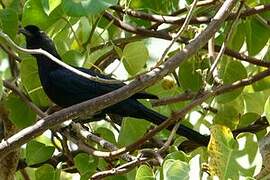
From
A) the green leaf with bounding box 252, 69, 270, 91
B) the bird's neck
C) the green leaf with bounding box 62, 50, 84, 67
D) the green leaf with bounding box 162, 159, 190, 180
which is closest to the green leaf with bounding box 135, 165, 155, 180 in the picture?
the green leaf with bounding box 162, 159, 190, 180

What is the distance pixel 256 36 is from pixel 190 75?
0.69 ft

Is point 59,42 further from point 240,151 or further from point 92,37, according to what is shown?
point 240,151

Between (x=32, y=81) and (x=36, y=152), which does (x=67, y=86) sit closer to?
(x=32, y=81)

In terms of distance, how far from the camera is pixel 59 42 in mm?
2100

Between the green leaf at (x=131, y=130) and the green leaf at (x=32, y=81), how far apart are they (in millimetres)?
282

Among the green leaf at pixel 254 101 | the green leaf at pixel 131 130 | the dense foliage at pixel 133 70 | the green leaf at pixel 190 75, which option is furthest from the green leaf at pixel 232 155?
the green leaf at pixel 254 101

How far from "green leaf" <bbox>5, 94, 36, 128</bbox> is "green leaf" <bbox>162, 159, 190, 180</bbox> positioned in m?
0.79

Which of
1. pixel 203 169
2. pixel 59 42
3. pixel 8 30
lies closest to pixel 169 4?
pixel 59 42

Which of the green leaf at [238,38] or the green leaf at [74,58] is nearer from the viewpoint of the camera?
the green leaf at [74,58]

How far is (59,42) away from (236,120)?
1.80 feet

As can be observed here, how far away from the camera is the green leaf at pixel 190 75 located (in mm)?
1963

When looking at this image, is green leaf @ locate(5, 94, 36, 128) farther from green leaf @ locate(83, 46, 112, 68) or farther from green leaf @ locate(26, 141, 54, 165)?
green leaf @ locate(83, 46, 112, 68)

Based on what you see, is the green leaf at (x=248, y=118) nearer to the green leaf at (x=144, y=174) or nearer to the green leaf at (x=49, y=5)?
the green leaf at (x=49, y=5)

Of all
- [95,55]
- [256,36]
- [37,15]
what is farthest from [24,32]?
[256,36]
